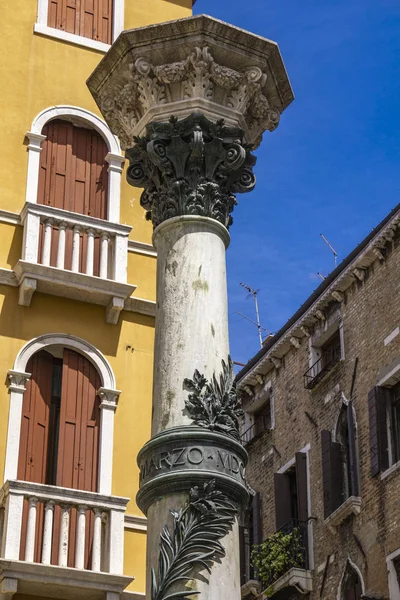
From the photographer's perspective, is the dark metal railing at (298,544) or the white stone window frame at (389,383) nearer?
the white stone window frame at (389,383)

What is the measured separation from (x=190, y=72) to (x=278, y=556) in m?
15.9

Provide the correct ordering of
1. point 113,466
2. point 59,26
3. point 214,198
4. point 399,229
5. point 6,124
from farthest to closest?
point 399,229 → point 59,26 → point 6,124 → point 113,466 → point 214,198

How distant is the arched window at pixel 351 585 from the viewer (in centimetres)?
2175

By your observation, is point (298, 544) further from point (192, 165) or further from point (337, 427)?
point (192, 165)

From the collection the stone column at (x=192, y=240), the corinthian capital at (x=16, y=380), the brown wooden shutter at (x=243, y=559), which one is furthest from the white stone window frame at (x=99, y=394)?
the brown wooden shutter at (x=243, y=559)

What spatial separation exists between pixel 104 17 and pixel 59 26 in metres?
0.73

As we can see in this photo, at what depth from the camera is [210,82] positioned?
9.41 meters

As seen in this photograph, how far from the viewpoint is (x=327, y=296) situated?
24.3 meters

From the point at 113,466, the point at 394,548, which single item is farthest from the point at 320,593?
the point at 113,466

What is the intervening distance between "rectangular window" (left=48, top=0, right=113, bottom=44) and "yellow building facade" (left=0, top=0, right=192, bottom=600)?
2cm

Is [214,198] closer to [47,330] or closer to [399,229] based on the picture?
[47,330]

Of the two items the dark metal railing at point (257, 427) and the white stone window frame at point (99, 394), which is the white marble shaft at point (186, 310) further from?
the dark metal railing at point (257, 427)

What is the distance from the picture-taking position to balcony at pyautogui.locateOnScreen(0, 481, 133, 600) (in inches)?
544

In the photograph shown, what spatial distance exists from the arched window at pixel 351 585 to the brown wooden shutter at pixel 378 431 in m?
1.73
